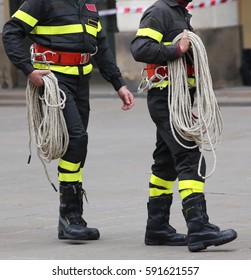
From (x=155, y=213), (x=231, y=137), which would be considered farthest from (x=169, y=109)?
(x=231, y=137)

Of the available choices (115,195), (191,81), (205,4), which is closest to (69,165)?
(191,81)

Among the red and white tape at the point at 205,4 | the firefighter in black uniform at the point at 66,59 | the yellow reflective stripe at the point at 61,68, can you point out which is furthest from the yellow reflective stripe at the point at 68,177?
the red and white tape at the point at 205,4

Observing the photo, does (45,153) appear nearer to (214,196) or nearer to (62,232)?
(62,232)

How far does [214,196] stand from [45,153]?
220cm

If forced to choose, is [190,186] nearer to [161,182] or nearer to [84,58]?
[161,182]

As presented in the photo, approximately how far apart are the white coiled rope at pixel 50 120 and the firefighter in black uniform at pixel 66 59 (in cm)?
6

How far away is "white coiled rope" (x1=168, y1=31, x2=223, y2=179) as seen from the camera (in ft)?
25.2

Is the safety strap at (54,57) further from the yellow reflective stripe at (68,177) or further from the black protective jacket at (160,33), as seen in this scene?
the yellow reflective stripe at (68,177)

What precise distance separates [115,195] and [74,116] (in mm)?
2112

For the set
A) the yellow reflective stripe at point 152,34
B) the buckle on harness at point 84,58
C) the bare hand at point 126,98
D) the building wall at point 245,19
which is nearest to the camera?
the yellow reflective stripe at point 152,34

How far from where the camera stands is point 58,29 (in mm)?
8242

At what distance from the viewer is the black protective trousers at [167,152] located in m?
7.64

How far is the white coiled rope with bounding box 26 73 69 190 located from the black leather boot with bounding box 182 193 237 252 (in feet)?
3.41

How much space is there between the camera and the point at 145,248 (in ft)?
25.9
